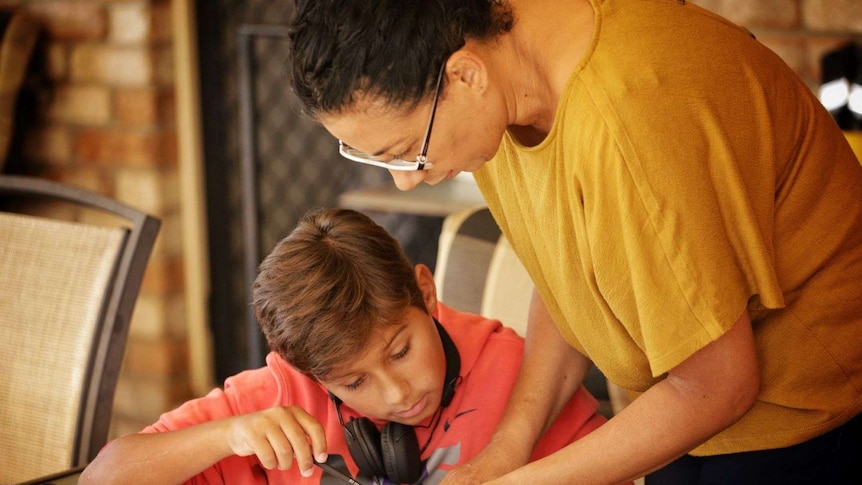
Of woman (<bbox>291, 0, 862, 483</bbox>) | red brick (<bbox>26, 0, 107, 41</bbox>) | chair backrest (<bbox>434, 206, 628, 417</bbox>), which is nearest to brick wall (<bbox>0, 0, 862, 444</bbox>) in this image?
red brick (<bbox>26, 0, 107, 41</bbox>)

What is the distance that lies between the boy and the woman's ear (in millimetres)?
359

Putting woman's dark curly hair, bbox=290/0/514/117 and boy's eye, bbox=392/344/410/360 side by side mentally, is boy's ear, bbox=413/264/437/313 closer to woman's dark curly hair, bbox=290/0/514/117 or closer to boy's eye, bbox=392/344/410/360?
boy's eye, bbox=392/344/410/360

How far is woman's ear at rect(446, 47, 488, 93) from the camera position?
887 mm

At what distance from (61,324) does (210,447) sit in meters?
0.40

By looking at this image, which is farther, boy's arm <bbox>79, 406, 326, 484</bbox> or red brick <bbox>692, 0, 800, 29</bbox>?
red brick <bbox>692, 0, 800, 29</bbox>

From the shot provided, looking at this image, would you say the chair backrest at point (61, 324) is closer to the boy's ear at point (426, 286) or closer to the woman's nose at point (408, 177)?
the boy's ear at point (426, 286)

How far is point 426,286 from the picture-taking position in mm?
1279

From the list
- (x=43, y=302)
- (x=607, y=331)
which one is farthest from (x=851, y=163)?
(x=43, y=302)

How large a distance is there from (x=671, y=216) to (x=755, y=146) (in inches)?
4.9

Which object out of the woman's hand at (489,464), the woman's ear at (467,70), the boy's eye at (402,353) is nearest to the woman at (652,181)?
the woman's ear at (467,70)

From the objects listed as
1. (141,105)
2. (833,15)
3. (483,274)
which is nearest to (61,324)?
(483,274)

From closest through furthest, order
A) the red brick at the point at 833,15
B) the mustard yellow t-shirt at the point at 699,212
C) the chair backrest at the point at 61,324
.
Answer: the mustard yellow t-shirt at the point at 699,212 → the chair backrest at the point at 61,324 → the red brick at the point at 833,15

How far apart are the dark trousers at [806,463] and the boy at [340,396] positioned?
0.24 m

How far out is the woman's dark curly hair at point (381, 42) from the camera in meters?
0.87
